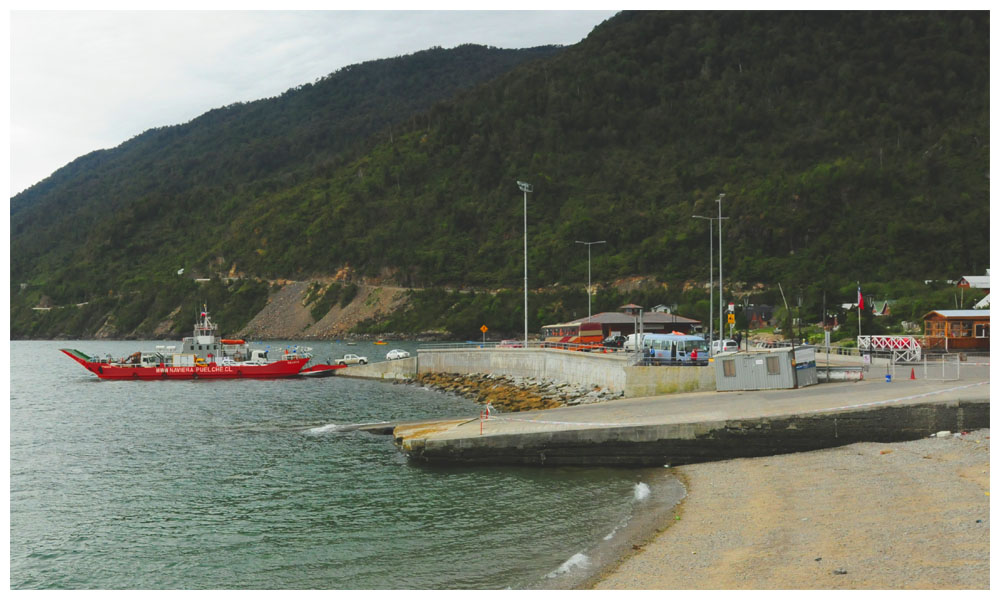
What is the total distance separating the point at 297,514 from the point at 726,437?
12.6m

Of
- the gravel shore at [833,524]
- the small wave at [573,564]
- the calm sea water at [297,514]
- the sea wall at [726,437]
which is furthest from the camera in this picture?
the sea wall at [726,437]

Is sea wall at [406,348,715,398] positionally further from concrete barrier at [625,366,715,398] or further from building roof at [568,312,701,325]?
building roof at [568,312,701,325]

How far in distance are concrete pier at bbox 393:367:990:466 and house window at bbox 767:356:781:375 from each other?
8.15 feet

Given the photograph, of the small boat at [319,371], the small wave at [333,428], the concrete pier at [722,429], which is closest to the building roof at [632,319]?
the small boat at [319,371]

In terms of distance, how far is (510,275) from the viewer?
154500mm

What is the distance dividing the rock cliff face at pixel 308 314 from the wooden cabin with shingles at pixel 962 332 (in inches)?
5107

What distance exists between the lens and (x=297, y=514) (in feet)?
69.7

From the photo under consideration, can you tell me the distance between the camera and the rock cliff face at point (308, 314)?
164875 mm

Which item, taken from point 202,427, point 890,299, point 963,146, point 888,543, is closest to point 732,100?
point 963,146

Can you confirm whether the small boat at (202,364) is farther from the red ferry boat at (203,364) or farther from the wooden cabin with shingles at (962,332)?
the wooden cabin with shingles at (962,332)

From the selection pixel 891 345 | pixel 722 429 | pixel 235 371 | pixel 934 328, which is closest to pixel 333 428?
pixel 722 429

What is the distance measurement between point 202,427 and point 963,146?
147992 mm

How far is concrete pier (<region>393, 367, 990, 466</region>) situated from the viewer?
23531 millimetres

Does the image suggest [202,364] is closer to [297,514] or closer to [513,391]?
[513,391]
